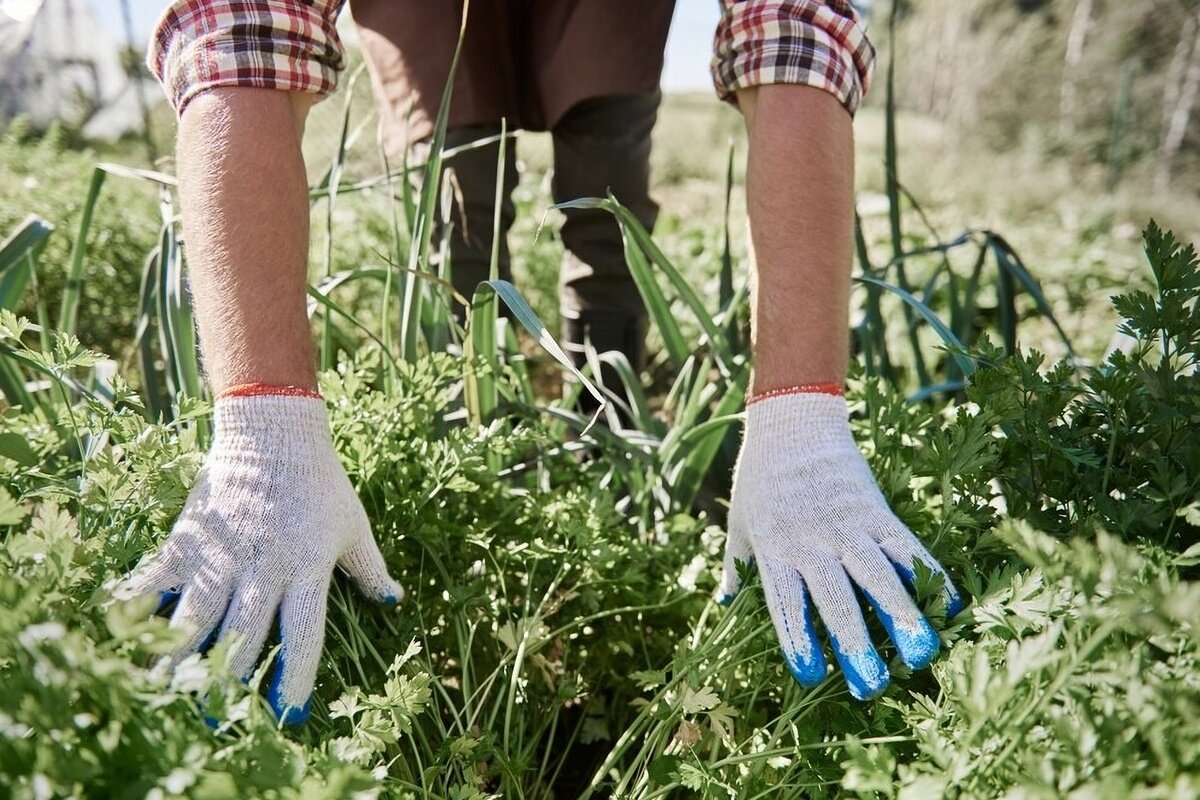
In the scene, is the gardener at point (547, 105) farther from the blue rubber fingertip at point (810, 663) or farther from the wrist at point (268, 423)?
the blue rubber fingertip at point (810, 663)

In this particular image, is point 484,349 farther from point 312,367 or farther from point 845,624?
point 845,624

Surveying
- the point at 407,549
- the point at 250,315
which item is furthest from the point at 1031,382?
the point at 250,315

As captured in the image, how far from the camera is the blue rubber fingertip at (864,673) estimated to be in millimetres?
928

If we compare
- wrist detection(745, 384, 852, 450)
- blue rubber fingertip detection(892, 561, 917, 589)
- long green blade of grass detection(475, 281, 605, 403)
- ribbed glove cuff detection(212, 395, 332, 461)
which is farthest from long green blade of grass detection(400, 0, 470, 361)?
blue rubber fingertip detection(892, 561, 917, 589)

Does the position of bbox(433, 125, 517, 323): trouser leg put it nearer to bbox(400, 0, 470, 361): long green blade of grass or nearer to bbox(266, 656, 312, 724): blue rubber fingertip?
bbox(400, 0, 470, 361): long green blade of grass

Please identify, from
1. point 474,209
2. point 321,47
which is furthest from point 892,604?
point 474,209

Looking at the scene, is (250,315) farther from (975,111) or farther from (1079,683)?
(975,111)

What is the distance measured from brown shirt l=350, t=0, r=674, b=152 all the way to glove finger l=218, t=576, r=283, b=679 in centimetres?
92

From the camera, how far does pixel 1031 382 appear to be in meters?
1.00

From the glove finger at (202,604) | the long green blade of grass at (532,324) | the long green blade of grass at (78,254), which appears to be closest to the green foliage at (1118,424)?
the long green blade of grass at (532,324)

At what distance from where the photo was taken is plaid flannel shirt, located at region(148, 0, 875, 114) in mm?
1107

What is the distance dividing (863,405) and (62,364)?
3.36 feet

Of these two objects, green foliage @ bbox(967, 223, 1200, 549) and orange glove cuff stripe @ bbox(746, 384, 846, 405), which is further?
orange glove cuff stripe @ bbox(746, 384, 846, 405)

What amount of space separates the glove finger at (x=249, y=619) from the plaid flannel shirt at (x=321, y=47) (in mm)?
602
